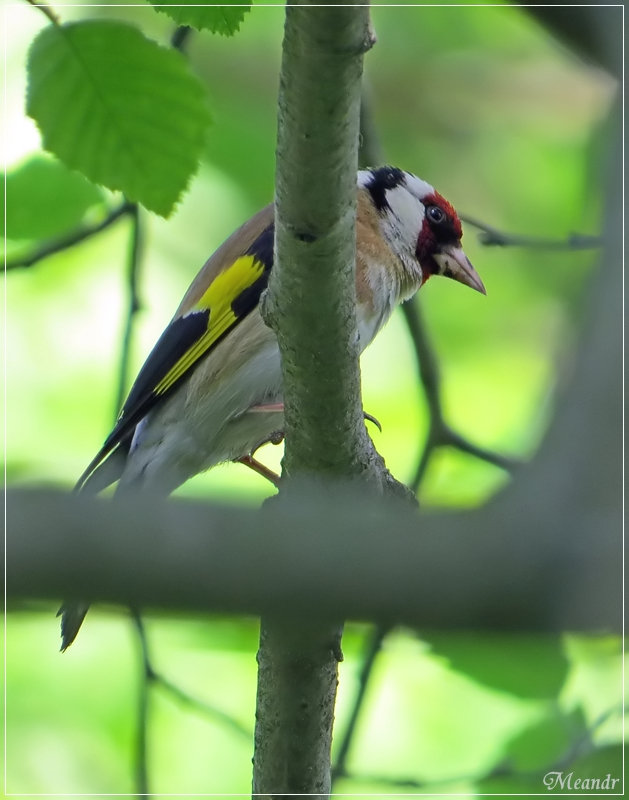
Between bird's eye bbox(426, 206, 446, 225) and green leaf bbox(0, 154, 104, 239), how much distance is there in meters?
2.04

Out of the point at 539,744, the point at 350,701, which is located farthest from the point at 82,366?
the point at 539,744

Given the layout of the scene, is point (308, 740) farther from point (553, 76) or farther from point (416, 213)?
point (553, 76)

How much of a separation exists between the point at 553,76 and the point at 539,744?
246 inches

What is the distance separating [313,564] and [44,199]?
2728 millimetres

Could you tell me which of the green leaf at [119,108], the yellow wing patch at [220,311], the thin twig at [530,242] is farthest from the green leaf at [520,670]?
the green leaf at [119,108]

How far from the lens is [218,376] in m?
4.36

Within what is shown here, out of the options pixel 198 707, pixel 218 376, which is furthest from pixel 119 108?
pixel 198 707

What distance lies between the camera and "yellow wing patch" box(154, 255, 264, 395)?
173 inches

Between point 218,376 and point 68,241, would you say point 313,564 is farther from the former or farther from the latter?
point 68,241

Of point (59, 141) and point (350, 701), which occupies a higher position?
point (59, 141)

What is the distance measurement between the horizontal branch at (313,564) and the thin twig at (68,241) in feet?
10.4

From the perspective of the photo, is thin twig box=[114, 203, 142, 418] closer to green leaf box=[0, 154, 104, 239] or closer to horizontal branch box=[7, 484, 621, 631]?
green leaf box=[0, 154, 104, 239]

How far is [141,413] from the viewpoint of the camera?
4422 millimetres

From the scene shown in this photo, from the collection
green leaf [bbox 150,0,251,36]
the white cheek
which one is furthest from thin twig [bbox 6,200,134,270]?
green leaf [bbox 150,0,251,36]
